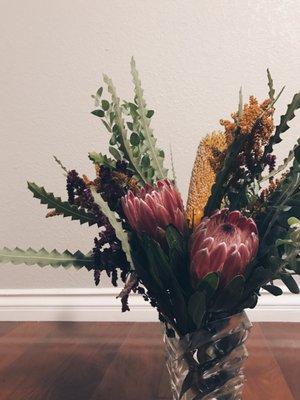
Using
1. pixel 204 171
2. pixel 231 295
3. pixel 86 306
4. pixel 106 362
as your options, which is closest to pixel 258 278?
pixel 231 295

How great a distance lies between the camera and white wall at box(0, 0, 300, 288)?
1340 mm

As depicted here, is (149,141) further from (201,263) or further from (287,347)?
(287,347)

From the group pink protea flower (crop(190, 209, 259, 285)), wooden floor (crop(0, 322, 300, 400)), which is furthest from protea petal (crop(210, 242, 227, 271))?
wooden floor (crop(0, 322, 300, 400))

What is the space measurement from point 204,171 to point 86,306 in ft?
3.12

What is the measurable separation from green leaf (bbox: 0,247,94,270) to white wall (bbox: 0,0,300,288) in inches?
33.2

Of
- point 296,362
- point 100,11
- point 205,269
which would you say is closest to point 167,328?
point 205,269

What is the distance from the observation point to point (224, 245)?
1.51 ft

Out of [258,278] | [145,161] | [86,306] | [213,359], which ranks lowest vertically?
[86,306]

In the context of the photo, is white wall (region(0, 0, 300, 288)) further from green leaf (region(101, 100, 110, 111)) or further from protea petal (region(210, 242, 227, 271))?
protea petal (region(210, 242, 227, 271))

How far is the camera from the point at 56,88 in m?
1.43

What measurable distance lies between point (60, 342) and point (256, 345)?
0.50m

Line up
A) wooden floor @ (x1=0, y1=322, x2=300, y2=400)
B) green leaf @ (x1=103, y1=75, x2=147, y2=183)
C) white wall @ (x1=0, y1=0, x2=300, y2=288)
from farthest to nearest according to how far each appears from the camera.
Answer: white wall @ (x1=0, y1=0, x2=300, y2=288) → wooden floor @ (x1=0, y1=322, x2=300, y2=400) → green leaf @ (x1=103, y1=75, x2=147, y2=183)

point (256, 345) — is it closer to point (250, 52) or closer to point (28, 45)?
point (250, 52)

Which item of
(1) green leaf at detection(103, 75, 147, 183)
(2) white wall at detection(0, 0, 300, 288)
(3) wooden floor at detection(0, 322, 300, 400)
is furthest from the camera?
(2) white wall at detection(0, 0, 300, 288)
